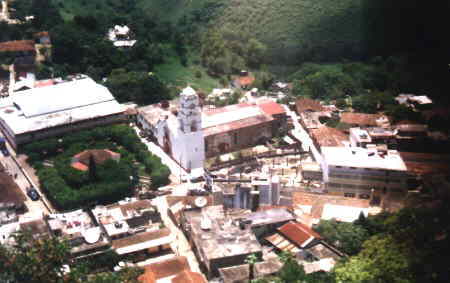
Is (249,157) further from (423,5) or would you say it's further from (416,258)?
(423,5)

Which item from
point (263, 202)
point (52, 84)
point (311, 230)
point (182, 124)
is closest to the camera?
point (311, 230)

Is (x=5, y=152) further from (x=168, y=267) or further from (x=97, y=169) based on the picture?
(x=168, y=267)

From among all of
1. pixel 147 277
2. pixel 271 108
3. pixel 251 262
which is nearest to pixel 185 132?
pixel 271 108

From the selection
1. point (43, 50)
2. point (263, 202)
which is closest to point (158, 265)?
point (263, 202)

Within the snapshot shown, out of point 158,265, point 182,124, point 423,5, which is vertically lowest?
point 158,265

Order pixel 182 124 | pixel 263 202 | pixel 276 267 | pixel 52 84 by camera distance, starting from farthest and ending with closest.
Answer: pixel 52 84, pixel 182 124, pixel 263 202, pixel 276 267

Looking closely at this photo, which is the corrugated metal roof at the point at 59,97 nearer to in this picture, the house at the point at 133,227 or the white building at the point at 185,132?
the white building at the point at 185,132

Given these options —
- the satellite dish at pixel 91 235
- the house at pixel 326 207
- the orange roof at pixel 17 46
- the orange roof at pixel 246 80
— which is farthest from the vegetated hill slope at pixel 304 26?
the satellite dish at pixel 91 235
